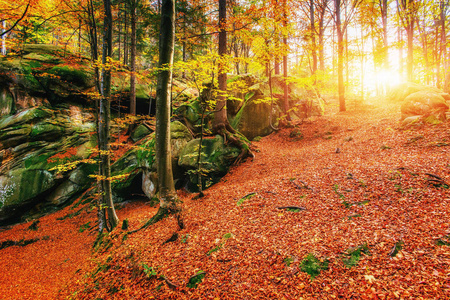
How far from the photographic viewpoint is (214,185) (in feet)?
27.1

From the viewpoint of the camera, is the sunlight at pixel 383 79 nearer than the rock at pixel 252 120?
No

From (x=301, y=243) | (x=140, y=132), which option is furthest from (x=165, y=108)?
(x=140, y=132)

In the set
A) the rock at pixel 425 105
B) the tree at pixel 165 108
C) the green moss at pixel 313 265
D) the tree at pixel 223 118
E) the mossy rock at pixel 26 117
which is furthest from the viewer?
the mossy rock at pixel 26 117

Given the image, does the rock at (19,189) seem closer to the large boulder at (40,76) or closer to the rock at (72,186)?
the rock at (72,186)

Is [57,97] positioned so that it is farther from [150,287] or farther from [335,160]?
[335,160]

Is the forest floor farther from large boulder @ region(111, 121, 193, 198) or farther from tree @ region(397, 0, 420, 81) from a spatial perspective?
tree @ region(397, 0, 420, 81)

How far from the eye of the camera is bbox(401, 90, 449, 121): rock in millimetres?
7168

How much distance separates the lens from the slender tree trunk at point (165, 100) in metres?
4.89

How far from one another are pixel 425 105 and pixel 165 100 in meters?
10.9


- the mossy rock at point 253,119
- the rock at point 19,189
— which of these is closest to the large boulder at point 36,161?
the rock at point 19,189

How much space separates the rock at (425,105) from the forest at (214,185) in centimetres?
5

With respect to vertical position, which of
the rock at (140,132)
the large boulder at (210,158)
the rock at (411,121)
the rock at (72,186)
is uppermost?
the rock at (140,132)

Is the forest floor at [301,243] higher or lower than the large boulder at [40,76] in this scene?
lower

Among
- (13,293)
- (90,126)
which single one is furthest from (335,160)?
(90,126)
